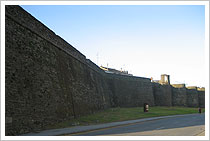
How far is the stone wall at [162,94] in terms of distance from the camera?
59000 mm

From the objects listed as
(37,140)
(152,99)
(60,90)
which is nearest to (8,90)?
(37,140)

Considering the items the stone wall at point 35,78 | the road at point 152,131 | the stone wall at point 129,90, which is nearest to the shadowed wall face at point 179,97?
the stone wall at point 129,90

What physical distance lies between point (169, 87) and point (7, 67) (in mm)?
52725

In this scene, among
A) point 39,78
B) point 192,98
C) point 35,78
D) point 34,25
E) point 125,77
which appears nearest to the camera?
point 35,78

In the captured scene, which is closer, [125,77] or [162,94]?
[125,77]

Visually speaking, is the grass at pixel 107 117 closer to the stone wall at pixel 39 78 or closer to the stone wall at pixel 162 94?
the stone wall at pixel 39 78

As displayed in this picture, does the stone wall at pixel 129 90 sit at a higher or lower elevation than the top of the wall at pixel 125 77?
lower

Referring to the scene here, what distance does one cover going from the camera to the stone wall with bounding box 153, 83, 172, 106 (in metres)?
59.0

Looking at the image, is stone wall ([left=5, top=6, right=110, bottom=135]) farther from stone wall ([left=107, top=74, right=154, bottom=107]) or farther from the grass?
stone wall ([left=107, top=74, right=154, bottom=107])

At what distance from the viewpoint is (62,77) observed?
69.8 ft

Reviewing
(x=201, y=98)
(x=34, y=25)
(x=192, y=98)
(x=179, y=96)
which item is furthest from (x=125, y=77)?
(x=34, y=25)

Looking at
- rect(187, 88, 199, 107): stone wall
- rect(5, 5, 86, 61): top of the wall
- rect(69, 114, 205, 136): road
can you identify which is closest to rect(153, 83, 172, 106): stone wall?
rect(187, 88, 199, 107): stone wall

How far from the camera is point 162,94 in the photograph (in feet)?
195

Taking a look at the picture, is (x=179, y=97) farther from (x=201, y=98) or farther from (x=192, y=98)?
(x=201, y=98)
